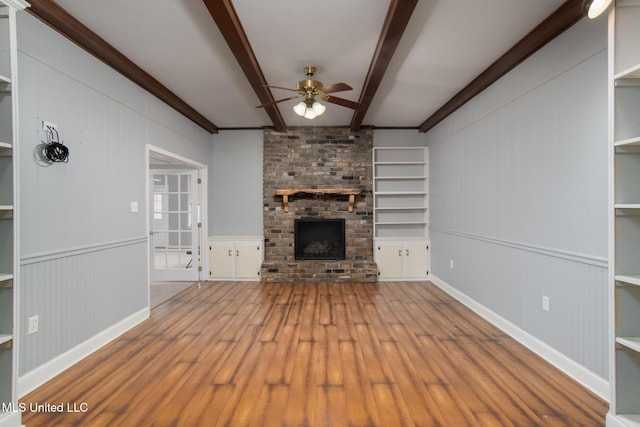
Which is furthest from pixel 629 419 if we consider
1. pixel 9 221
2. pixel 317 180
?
pixel 317 180

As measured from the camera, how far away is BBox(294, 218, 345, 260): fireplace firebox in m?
5.39

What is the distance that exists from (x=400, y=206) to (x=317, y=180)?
1.56m

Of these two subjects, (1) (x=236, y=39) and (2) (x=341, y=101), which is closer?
(1) (x=236, y=39)

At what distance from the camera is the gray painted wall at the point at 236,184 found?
548 cm

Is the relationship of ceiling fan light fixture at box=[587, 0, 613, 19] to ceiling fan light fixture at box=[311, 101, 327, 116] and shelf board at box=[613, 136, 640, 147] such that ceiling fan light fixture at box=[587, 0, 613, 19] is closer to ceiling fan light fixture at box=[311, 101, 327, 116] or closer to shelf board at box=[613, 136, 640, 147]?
shelf board at box=[613, 136, 640, 147]

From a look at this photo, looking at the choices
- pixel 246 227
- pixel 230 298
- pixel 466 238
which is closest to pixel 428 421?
pixel 466 238

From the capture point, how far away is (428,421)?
1748 mm

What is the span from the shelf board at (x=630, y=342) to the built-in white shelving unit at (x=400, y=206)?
3.62 meters

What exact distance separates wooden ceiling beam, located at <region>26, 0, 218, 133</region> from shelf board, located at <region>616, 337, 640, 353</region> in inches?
159

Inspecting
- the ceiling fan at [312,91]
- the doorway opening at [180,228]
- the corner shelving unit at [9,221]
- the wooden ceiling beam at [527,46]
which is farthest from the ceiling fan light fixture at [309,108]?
the doorway opening at [180,228]

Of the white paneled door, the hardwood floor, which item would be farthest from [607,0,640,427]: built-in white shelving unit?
the white paneled door

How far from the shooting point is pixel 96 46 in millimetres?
2535

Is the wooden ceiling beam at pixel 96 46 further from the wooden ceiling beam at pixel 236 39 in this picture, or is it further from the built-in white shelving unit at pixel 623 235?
→ the built-in white shelving unit at pixel 623 235

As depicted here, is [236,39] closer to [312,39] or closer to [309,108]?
[312,39]
